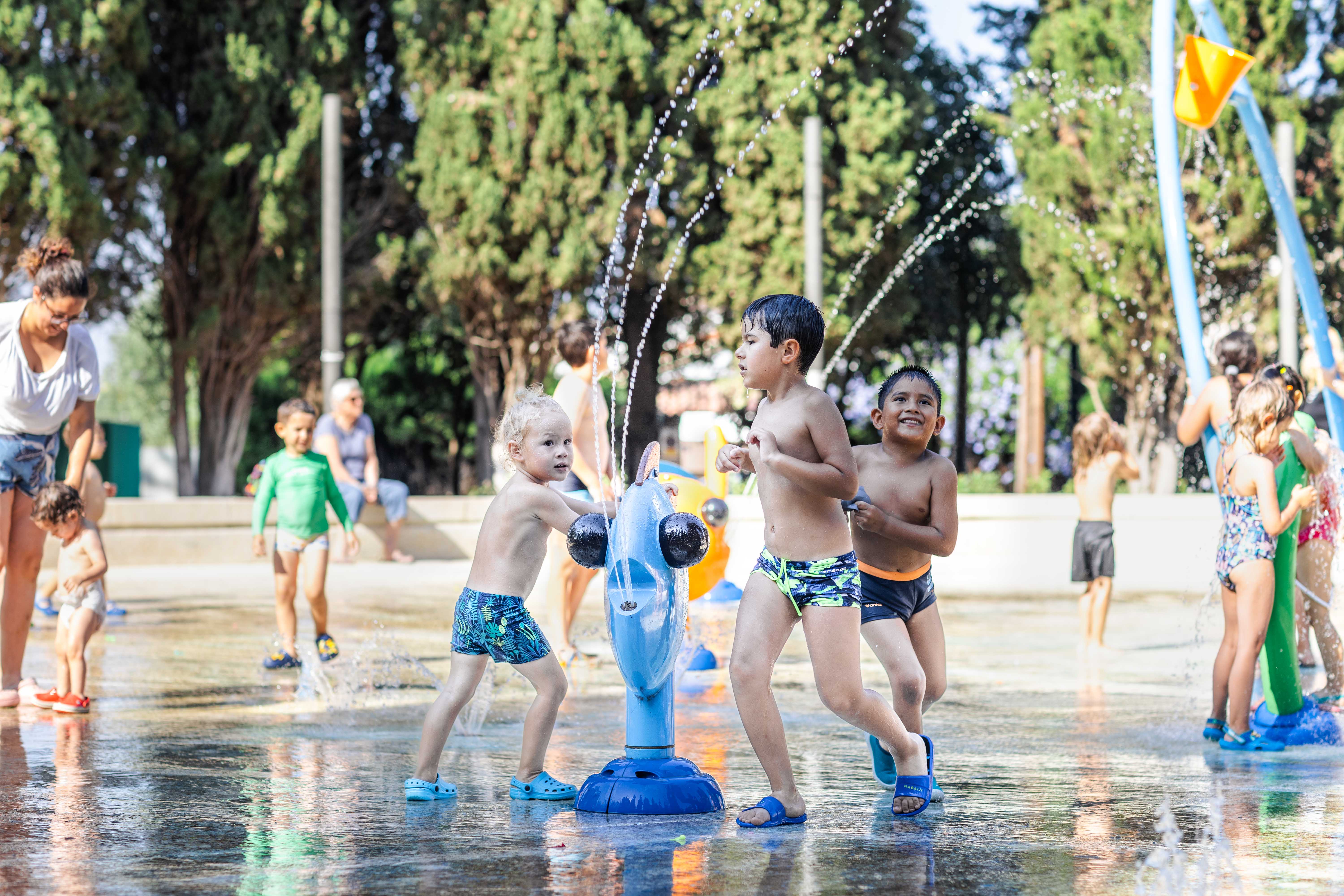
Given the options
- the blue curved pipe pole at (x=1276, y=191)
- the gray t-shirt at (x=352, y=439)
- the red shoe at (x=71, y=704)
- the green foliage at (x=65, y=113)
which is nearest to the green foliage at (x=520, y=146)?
the green foliage at (x=65, y=113)

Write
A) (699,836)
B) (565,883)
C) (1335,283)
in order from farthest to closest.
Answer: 1. (1335,283)
2. (699,836)
3. (565,883)

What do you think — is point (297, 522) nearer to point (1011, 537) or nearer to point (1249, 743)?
point (1249, 743)

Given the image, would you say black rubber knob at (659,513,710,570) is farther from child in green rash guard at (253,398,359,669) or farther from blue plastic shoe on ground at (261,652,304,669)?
blue plastic shoe on ground at (261,652,304,669)

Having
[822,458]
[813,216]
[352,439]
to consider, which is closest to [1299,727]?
[822,458]

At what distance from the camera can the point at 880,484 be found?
4703 mm

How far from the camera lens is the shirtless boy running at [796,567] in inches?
164

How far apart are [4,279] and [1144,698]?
16.7 metres

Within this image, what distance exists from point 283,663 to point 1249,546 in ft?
15.5

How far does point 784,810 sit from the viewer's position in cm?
418

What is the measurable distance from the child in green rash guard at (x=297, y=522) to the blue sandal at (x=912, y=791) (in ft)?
13.1

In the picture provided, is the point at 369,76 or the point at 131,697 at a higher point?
the point at 369,76

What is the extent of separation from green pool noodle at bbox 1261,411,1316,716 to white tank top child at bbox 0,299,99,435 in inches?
191

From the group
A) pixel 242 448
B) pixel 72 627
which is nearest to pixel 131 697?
pixel 72 627

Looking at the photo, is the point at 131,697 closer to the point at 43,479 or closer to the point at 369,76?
the point at 43,479
